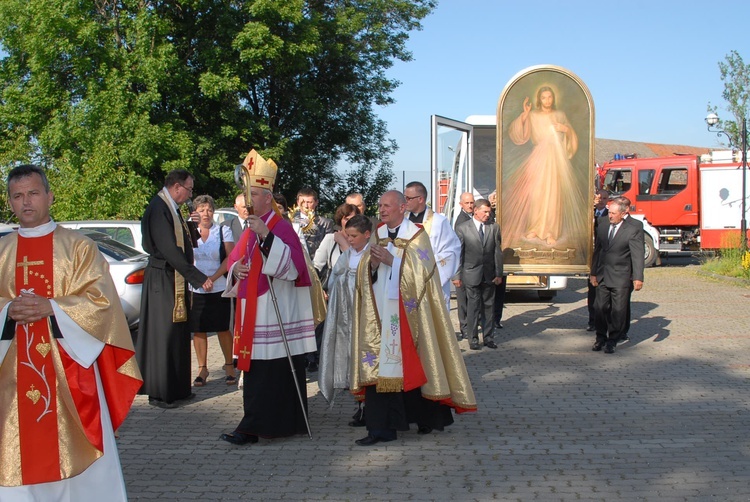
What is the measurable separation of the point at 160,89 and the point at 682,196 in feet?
51.4

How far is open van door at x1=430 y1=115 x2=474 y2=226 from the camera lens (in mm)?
15216

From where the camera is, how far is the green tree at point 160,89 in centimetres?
2117

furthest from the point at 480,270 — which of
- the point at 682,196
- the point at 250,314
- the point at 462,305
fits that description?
the point at 682,196

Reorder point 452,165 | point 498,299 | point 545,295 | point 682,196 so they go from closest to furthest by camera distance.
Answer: point 498,299 → point 545,295 → point 452,165 → point 682,196

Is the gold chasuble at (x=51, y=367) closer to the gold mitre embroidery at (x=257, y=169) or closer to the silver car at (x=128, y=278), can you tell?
the gold mitre embroidery at (x=257, y=169)

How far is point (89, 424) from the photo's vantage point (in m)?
4.06

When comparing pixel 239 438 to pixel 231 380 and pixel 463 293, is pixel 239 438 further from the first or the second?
pixel 463 293

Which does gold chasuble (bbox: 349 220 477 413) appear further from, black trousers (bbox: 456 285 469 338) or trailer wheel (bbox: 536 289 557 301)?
trailer wheel (bbox: 536 289 557 301)

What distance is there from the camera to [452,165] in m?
17.5

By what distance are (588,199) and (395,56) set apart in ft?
63.8

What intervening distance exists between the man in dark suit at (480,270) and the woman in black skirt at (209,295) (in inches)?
130

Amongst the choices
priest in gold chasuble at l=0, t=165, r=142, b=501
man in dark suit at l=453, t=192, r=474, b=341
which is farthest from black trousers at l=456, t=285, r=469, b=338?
priest in gold chasuble at l=0, t=165, r=142, b=501

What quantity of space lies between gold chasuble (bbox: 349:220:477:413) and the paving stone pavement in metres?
0.45

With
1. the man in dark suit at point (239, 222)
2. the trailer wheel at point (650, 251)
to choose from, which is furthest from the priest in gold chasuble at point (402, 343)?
the trailer wheel at point (650, 251)
